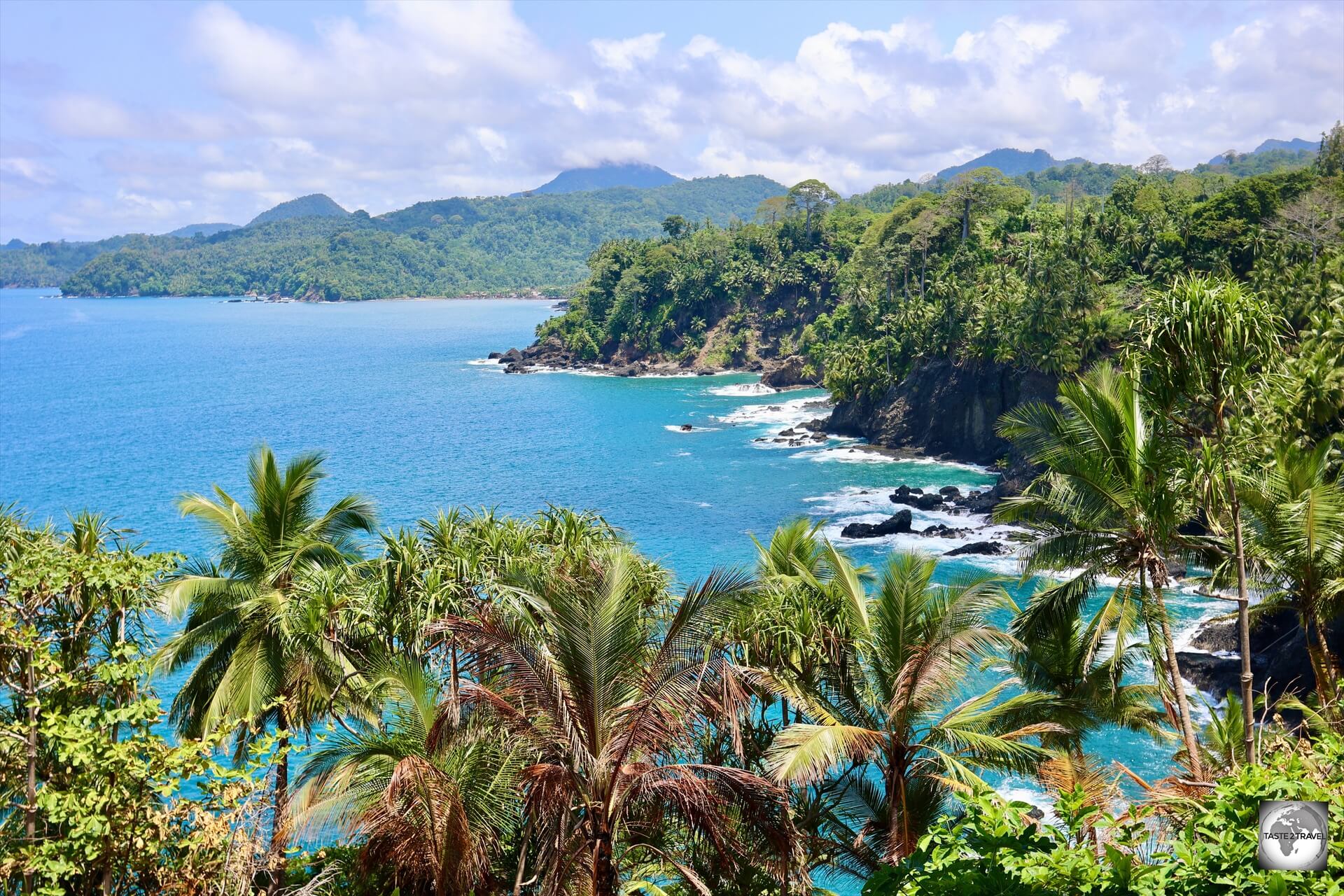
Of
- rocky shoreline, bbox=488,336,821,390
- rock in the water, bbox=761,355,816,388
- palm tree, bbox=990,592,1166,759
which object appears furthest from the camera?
rocky shoreline, bbox=488,336,821,390

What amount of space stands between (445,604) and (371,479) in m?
50.5

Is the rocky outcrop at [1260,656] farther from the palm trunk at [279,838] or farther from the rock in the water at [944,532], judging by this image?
the palm trunk at [279,838]

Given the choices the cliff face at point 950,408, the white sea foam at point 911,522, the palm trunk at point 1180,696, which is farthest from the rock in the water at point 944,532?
the palm trunk at point 1180,696

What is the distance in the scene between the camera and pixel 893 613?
12.9 metres

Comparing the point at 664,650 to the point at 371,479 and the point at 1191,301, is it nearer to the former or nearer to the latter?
the point at 1191,301

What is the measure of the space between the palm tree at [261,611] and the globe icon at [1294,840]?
11.3 metres

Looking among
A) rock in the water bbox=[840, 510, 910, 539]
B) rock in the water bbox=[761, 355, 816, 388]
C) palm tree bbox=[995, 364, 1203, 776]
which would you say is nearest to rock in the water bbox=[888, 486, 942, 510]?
rock in the water bbox=[840, 510, 910, 539]

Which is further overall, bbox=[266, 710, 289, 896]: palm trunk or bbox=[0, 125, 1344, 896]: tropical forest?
bbox=[266, 710, 289, 896]: palm trunk

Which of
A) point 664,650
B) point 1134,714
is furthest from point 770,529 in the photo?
point 664,650

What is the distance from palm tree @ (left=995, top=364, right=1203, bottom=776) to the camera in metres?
13.1

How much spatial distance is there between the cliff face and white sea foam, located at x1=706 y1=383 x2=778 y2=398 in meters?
25.6

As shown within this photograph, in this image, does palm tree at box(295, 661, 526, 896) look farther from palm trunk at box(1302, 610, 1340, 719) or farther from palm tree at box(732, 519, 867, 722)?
palm trunk at box(1302, 610, 1340, 719)

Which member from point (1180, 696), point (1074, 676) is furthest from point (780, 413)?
point (1180, 696)

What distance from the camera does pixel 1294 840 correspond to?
600 cm
